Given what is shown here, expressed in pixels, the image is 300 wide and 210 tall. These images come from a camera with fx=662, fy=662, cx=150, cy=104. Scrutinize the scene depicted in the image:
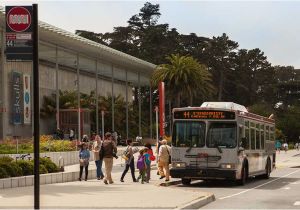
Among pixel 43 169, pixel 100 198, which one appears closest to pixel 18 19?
pixel 100 198

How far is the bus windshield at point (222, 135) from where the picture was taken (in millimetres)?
23734

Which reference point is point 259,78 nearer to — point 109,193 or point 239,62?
point 239,62

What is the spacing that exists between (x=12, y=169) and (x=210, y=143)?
7113 millimetres

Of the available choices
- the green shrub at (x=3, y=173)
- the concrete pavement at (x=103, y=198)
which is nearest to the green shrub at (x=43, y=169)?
the green shrub at (x=3, y=173)

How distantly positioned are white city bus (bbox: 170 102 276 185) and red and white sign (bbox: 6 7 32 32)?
13.3m

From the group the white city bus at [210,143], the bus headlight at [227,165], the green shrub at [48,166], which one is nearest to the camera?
the bus headlight at [227,165]

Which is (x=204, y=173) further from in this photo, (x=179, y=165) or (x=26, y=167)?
(x=26, y=167)

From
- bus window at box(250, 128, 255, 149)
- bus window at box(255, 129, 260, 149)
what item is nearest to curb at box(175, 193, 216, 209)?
bus window at box(250, 128, 255, 149)

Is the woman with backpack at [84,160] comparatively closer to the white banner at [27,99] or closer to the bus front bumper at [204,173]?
the bus front bumper at [204,173]

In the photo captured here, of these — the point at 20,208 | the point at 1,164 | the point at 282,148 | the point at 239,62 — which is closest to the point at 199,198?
the point at 20,208

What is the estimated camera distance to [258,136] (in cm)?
2742

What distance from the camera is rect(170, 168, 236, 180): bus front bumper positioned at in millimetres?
23453

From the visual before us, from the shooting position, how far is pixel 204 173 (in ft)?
78.0

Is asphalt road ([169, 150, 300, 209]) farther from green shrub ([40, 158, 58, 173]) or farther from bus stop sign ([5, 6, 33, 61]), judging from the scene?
bus stop sign ([5, 6, 33, 61])
